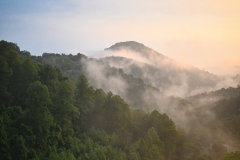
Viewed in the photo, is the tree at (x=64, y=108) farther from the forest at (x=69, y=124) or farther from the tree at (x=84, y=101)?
the tree at (x=84, y=101)

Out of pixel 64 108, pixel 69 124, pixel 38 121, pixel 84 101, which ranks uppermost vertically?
pixel 84 101

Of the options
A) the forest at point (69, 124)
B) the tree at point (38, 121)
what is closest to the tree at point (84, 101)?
the forest at point (69, 124)

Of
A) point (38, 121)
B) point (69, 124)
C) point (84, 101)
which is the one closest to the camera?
Result: point (38, 121)

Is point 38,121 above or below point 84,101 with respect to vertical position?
below

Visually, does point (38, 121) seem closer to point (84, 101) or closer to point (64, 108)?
point (64, 108)

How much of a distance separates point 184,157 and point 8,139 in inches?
1433

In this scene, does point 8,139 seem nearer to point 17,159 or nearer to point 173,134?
point 17,159

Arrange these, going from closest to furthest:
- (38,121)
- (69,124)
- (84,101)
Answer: (38,121) < (69,124) < (84,101)

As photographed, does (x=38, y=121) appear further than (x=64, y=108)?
No

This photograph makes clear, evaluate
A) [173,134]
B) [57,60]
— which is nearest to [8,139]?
[173,134]

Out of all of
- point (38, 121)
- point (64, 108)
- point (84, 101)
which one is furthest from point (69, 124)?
point (84, 101)

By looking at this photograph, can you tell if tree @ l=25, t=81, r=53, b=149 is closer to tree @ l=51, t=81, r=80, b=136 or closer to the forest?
the forest

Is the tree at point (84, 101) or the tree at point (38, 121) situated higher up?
the tree at point (84, 101)

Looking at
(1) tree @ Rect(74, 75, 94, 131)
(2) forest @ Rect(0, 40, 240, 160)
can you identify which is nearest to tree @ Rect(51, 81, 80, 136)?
(2) forest @ Rect(0, 40, 240, 160)
